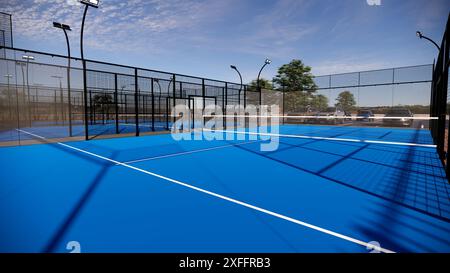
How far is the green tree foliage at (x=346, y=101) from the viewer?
2355 centimetres

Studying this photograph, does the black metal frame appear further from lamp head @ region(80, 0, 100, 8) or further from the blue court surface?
lamp head @ region(80, 0, 100, 8)

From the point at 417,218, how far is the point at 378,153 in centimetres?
619

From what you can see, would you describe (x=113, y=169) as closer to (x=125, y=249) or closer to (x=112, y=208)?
(x=112, y=208)

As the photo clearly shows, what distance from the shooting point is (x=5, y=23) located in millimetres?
16406

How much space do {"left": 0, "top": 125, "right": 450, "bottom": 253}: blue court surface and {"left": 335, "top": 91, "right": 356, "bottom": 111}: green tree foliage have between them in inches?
697

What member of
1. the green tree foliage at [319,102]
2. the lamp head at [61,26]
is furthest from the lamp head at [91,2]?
the green tree foliage at [319,102]

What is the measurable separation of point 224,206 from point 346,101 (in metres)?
24.1

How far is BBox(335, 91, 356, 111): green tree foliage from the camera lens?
23547 millimetres

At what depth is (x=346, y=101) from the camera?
2433 cm

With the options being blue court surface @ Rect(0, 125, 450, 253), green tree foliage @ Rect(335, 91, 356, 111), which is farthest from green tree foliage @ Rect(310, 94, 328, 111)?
blue court surface @ Rect(0, 125, 450, 253)

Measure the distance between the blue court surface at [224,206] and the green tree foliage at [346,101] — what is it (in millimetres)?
17706

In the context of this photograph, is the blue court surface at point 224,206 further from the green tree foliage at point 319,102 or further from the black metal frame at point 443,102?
the green tree foliage at point 319,102

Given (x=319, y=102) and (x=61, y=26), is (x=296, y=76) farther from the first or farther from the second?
(x=61, y=26)
